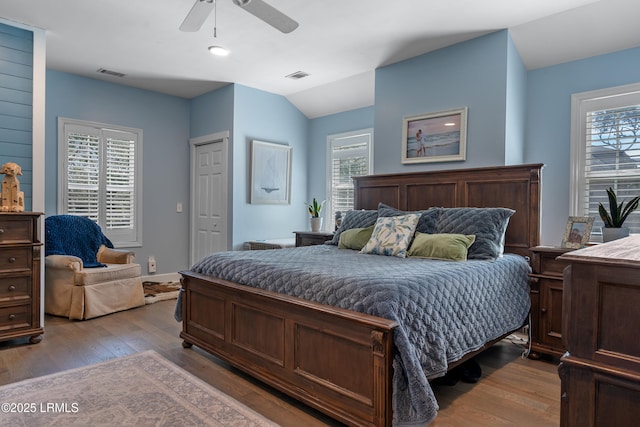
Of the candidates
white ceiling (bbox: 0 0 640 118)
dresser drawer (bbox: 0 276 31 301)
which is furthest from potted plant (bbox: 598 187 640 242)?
dresser drawer (bbox: 0 276 31 301)

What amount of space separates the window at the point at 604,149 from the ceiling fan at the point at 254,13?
2.78 m

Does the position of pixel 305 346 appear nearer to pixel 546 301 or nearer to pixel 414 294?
pixel 414 294

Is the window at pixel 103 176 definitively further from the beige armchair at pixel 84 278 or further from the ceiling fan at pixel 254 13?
the ceiling fan at pixel 254 13

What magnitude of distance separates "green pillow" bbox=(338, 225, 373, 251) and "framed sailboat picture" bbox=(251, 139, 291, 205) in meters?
2.15

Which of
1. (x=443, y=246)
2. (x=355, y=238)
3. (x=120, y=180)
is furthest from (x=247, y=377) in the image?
(x=120, y=180)

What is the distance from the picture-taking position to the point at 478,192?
363cm

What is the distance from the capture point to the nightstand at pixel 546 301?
2.86 metres

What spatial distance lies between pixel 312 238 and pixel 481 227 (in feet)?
6.96

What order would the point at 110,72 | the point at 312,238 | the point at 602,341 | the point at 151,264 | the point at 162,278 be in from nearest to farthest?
1. the point at 602,341
2. the point at 312,238
3. the point at 110,72
4. the point at 151,264
5. the point at 162,278

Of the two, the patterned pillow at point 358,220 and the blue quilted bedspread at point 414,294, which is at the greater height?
the patterned pillow at point 358,220

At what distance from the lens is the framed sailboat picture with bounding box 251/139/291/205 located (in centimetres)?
541

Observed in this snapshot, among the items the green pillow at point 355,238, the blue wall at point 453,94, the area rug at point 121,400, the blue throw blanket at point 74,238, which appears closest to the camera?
the area rug at point 121,400

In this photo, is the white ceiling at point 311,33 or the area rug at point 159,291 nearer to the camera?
the white ceiling at point 311,33

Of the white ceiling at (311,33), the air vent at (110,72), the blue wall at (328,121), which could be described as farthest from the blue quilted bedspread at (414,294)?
the air vent at (110,72)
